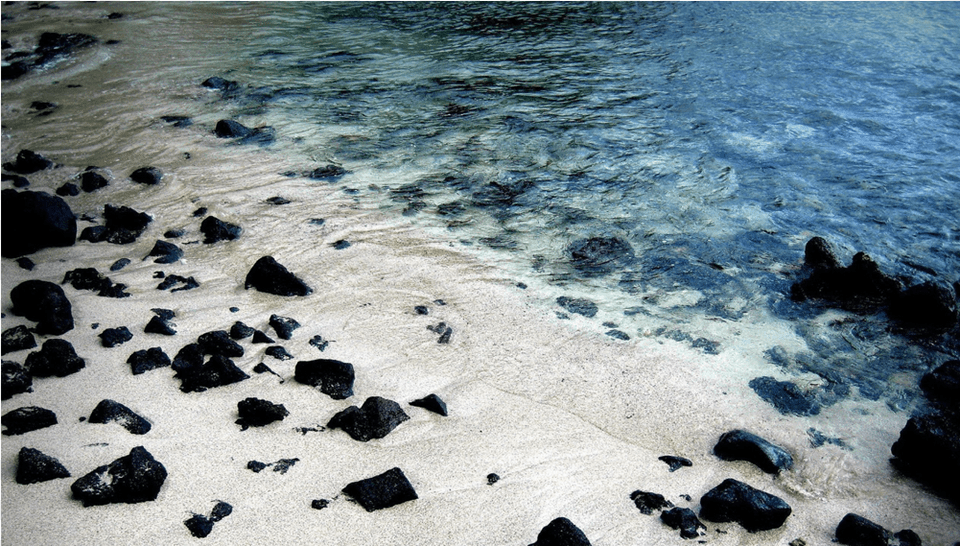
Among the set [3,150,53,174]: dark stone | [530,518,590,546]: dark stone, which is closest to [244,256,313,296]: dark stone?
[530,518,590,546]: dark stone

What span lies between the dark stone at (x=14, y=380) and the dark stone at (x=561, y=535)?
2897mm

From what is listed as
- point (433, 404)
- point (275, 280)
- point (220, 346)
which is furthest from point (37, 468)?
point (275, 280)

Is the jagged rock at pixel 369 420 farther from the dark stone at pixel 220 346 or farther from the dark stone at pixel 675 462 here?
the dark stone at pixel 675 462

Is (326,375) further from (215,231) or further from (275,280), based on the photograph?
(215,231)

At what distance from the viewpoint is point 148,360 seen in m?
4.21

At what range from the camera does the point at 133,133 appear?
314 inches

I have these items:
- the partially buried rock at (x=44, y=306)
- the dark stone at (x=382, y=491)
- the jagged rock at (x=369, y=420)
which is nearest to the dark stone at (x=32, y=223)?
the partially buried rock at (x=44, y=306)

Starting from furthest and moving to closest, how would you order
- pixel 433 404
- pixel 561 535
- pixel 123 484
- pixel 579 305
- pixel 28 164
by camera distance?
pixel 28 164, pixel 579 305, pixel 433 404, pixel 123 484, pixel 561 535

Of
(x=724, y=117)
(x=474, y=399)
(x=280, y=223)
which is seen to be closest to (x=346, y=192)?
(x=280, y=223)

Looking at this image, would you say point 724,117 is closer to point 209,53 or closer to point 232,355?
point 232,355

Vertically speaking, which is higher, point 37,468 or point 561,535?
point 37,468

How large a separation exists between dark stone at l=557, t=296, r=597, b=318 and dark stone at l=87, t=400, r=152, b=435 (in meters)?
2.85

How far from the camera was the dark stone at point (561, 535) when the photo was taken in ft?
10.1

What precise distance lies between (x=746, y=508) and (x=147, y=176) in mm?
5984
